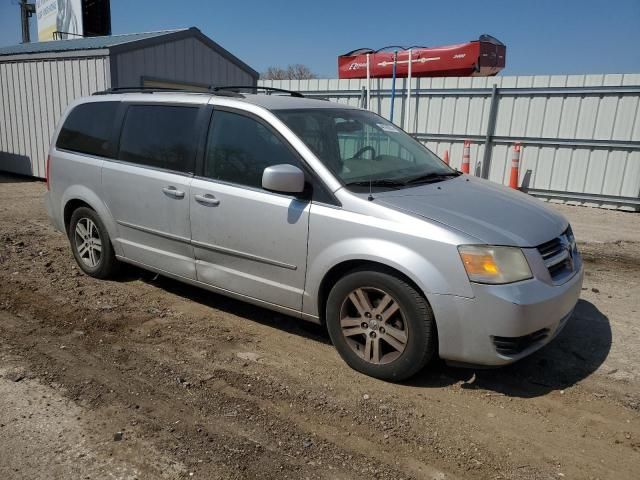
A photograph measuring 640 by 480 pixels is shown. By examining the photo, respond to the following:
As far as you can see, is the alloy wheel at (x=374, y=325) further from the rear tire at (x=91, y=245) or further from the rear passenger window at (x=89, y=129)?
the rear passenger window at (x=89, y=129)

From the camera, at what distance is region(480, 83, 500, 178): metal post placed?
11031mm

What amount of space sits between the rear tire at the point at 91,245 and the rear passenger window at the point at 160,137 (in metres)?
0.78

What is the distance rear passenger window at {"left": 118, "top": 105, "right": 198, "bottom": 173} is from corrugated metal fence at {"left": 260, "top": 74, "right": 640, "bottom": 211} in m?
8.48

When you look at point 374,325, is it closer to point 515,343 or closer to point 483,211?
point 515,343

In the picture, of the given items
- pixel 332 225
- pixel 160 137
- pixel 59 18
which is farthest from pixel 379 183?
pixel 59 18

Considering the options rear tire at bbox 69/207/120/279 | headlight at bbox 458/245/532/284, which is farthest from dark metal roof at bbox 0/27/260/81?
headlight at bbox 458/245/532/284

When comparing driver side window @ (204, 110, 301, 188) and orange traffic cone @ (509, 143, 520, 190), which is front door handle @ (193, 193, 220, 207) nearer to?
driver side window @ (204, 110, 301, 188)

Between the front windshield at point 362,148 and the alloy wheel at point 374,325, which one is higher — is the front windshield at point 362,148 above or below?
above

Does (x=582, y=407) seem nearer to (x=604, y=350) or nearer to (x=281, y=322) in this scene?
(x=604, y=350)

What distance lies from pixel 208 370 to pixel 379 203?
1.59m

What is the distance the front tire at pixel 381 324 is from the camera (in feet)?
10.3

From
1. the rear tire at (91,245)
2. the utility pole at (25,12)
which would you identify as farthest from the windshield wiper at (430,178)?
the utility pole at (25,12)

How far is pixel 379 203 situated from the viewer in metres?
3.29

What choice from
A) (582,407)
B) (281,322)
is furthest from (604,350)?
(281,322)
